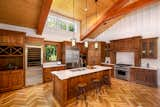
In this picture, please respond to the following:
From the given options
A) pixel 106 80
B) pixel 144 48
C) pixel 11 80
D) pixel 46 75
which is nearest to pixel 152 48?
pixel 144 48

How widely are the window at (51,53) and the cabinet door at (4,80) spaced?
7.29ft

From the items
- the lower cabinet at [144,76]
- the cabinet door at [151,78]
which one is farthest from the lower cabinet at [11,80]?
the cabinet door at [151,78]

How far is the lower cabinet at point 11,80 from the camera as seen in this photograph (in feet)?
13.7

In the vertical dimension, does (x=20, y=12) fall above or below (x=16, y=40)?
above

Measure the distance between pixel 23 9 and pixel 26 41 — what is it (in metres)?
1.43

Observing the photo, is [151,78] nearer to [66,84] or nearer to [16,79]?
[66,84]

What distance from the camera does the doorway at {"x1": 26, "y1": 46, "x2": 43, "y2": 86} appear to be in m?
4.87

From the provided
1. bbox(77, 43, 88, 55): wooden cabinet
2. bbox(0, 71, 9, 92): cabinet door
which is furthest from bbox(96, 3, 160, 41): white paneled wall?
bbox(0, 71, 9, 92): cabinet door

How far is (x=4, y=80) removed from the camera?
4.20 m

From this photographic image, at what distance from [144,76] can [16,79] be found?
239 inches

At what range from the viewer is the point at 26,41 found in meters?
4.85

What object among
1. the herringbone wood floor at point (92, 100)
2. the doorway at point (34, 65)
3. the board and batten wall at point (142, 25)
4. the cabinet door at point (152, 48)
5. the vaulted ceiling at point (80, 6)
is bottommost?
the herringbone wood floor at point (92, 100)

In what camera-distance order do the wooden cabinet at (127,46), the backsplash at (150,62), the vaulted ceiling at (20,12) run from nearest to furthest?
the vaulted ceiling at (20,12)
the backsplash at (150,62)
the wooden cabinet at (127,46)

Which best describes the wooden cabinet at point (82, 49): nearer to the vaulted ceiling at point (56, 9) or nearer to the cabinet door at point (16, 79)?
the vaulted ceiling at point (56, 9)
